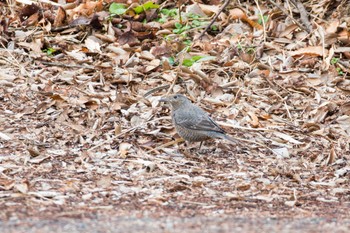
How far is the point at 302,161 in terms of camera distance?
26.4 feet

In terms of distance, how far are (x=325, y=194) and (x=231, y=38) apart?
149 inches

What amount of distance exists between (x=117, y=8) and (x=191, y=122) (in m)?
2.99

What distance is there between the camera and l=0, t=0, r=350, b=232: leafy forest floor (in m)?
6.34

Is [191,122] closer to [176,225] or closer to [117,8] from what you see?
Answer: [176,225]

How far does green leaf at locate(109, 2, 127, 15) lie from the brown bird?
7.62 ft

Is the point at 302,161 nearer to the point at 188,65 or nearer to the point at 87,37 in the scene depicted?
the point at 188,65

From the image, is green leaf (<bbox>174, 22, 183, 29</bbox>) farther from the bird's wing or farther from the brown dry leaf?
the bird's wing

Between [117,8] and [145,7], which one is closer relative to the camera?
[117,8]

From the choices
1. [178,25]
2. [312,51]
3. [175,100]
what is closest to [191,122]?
Answer: [175,100]

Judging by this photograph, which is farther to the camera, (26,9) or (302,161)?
(26,9)

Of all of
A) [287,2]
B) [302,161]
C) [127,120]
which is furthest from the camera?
[287,2]

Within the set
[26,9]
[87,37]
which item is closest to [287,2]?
[87,37]

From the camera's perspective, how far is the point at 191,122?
325 inches

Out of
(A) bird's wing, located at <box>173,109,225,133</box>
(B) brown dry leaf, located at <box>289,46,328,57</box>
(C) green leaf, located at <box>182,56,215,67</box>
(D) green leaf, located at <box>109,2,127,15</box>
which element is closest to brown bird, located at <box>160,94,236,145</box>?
(A) bird's wing, located at <box>173,109,225,133</box>
